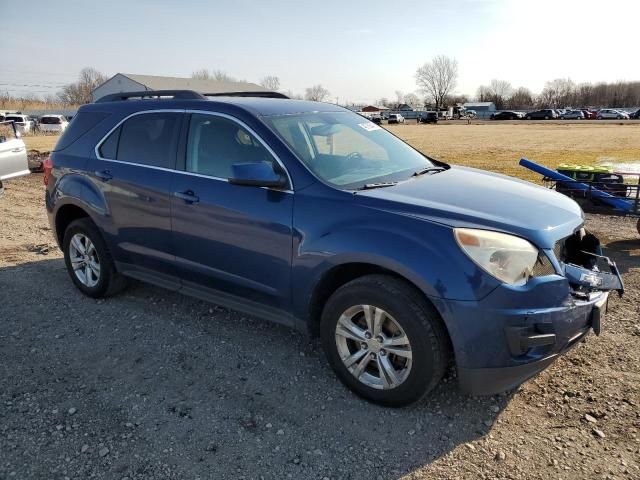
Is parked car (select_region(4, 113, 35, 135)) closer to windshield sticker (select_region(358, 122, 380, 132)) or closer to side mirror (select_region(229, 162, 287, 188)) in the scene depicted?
windshield sticker (select_region(358, 122, 380, 132))

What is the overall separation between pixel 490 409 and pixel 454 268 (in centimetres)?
104

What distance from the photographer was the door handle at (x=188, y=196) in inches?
150

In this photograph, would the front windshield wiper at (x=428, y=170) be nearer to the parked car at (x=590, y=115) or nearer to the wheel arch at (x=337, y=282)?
the wheel arch at (x=337, y=282)

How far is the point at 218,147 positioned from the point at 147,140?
82 centimetres

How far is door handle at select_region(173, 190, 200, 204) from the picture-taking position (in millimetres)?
3805

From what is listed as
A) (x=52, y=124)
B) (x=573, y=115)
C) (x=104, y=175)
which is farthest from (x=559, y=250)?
(x=573, y=115)

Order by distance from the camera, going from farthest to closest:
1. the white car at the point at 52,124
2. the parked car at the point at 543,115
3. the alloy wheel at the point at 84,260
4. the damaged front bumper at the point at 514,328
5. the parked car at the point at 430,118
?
the parked car at the point at 543,115
the parked car at the point at 430,118
the white car at the point at 52,124
the alloy wheel at the point at 84,260
the damaged front bumper at the point at 514,328

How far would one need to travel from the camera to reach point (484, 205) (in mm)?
3152

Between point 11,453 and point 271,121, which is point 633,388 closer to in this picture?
point 271,121

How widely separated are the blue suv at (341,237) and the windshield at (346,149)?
0.02 m

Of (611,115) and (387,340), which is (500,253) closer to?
(387,340)

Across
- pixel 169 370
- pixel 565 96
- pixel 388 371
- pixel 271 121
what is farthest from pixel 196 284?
pixel 565 96

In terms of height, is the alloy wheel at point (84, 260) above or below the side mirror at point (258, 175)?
below

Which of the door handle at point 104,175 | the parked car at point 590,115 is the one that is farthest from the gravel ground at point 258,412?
the parked car at point 590,115
